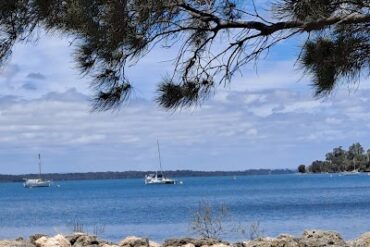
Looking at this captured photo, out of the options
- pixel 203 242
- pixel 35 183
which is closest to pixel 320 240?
pixel 203 242

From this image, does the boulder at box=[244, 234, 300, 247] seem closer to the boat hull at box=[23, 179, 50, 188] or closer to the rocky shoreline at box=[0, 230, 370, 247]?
the rocky shoreline at box=[0, 230, 370, 247]

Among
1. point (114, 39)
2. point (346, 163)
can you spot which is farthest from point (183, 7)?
point (346, 163)

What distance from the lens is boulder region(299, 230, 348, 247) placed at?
11078 millimetres

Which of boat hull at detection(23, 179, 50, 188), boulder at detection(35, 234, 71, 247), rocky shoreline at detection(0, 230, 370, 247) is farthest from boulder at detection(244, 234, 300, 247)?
Result: boat hull at detection(23, 179, 50, 188)

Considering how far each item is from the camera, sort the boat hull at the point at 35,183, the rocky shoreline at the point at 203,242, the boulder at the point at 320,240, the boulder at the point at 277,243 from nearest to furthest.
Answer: the rocky shoreline at the point at 203,242 → the boulder at the point at 277,243 → the boulder at the point at 320,240 → the boat hull at the point at 35,183

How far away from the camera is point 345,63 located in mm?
7242

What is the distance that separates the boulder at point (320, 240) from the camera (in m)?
11.1

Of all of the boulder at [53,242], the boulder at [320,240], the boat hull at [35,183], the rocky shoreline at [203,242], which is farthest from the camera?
the boat hull at [35,183]

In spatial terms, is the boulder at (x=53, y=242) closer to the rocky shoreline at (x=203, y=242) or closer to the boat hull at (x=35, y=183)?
the rocky shoreline at (x=203, y=242)

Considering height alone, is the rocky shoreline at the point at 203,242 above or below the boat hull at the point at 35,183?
below

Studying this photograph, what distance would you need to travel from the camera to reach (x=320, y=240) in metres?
11.4

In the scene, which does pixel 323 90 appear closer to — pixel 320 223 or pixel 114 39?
pixel 114 39

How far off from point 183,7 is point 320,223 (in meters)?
29.7

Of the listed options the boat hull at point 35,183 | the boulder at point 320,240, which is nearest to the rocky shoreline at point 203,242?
the boulder at point 320,240
